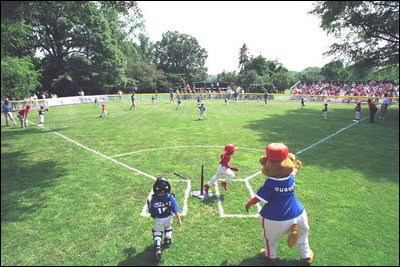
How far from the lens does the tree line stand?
53.1 feet

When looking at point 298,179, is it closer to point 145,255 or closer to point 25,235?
point 145,255

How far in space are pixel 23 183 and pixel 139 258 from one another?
22.9 feet

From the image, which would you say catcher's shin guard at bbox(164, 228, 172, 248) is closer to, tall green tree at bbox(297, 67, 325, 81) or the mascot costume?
the mascot costume

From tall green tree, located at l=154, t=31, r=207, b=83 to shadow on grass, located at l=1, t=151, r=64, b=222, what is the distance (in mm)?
74016

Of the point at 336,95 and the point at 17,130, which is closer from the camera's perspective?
the point at 17,130

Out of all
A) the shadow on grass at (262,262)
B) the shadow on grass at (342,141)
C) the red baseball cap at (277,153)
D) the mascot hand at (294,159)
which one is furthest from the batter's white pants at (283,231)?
the shadow on grass at (342,141)

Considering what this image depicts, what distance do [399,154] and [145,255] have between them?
13284mm

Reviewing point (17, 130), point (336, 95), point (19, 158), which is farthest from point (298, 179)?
point (336, 95)

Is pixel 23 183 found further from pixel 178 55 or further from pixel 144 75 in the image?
pixel 178 55

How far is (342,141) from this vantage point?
17.2 meters

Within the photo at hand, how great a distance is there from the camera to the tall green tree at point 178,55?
286 ft

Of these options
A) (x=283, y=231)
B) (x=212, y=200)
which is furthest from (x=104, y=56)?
(x=283, y=231)

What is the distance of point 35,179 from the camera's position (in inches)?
448

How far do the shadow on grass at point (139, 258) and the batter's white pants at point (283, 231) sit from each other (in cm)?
245
